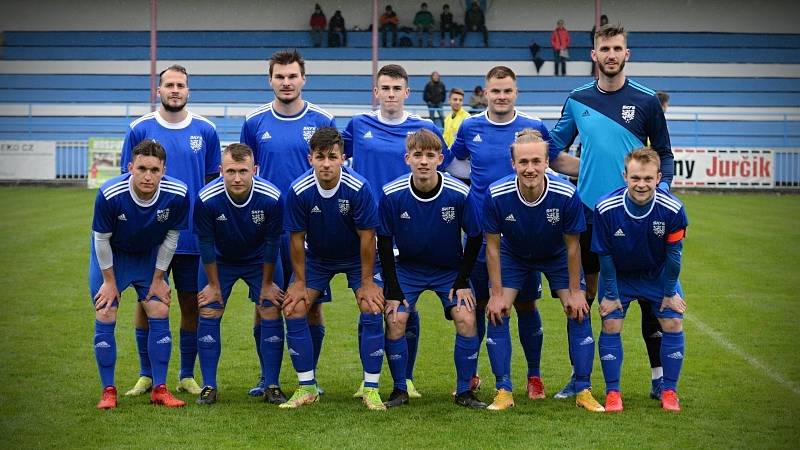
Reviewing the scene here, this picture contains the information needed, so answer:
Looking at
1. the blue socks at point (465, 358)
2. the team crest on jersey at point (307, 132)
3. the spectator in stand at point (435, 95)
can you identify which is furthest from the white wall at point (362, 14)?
the blue socks at point (465, 358)

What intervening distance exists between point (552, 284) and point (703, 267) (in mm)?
6729

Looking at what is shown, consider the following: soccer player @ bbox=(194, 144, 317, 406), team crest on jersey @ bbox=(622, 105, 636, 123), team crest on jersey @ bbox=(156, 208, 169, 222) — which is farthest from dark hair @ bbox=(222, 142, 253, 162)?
team crest on jersey @ bbox=(622, 105, 636, 123)

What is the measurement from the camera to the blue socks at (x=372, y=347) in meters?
6.54

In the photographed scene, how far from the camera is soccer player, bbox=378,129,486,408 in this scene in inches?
257

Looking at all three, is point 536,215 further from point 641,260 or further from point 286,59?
point 286,59

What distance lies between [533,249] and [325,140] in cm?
139

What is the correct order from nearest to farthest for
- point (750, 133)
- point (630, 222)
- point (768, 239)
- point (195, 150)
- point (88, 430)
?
point (88, 430) < point (630, 222) < point (195, 150) < point (768, 239) < point (750, 133)

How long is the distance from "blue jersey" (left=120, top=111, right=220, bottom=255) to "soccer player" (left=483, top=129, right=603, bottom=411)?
74.1 inches

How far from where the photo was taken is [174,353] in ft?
27.2

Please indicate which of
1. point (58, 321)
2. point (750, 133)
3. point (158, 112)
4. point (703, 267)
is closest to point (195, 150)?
point (158, 112)

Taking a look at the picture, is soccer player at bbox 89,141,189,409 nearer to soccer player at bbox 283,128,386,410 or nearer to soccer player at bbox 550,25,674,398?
soccer player at bbox 283,128,386,410

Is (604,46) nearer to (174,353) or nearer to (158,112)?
(158,112)

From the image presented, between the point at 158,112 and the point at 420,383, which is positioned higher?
the point at 158,112

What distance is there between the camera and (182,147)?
6969 millimetres
